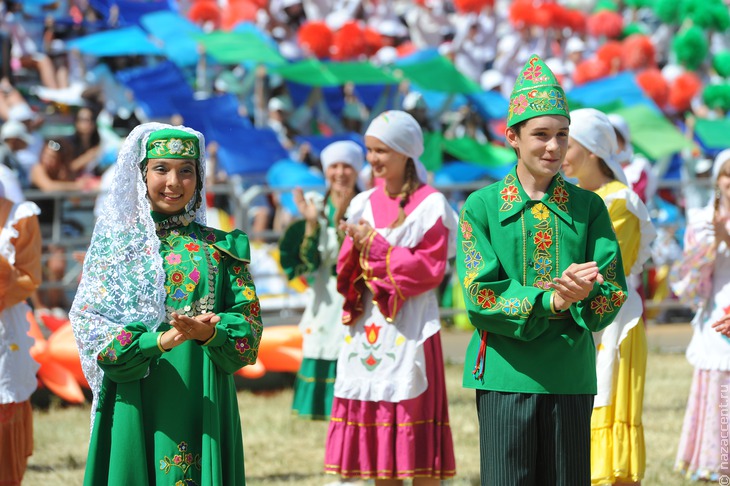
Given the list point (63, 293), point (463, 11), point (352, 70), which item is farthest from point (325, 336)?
point (463, 11)

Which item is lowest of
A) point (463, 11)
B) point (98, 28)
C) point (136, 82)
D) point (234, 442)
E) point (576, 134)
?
point (234, 442)

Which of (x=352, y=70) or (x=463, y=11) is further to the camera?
(x=463, y=11)

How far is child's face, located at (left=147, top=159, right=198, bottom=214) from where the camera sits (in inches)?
170

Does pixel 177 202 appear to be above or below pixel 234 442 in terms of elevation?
above

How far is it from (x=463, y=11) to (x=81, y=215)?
9.55 metres

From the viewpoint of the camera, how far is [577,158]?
576cm

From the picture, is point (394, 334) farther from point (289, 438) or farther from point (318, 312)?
point (289, 438)

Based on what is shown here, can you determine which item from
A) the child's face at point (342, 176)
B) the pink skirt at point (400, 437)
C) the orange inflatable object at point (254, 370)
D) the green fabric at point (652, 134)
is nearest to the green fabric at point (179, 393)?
the pink skirt at point (400, 437)

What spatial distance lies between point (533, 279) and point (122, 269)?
1.51 metres

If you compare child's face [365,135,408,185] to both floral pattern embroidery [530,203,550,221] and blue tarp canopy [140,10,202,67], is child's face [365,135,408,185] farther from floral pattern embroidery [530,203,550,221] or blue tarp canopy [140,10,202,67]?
blue tarp canopy [140,10,202,67]

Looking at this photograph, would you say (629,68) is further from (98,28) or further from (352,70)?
(98,28)

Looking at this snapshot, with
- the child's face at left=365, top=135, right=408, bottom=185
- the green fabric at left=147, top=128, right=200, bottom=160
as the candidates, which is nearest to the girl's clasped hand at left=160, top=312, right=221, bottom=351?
the green fabric at left=147, top=128, right=200, bottom=160

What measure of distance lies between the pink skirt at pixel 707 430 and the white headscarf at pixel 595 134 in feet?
5.80

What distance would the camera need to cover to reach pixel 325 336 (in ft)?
25.1
